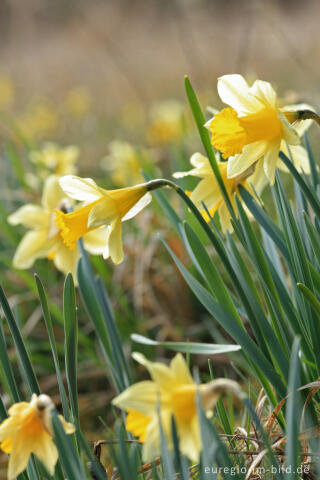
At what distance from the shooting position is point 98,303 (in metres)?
0.92

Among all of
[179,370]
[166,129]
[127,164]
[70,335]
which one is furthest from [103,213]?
[166,129]

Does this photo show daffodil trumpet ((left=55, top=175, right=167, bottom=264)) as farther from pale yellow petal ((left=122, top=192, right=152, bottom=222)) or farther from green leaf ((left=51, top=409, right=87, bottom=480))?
green leaf ((left=51, top=409, right=87, bottom=480))

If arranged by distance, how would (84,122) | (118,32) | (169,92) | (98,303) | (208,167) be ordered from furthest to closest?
1. (118,32)
2. (169,92)
3. (84,122)
4. (98,303)
5. (208,167)

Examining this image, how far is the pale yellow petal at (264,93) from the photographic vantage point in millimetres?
706

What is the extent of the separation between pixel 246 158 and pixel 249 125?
0.17ft

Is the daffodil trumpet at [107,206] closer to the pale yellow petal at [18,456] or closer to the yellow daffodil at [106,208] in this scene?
the yellow daffodil at [106,208]

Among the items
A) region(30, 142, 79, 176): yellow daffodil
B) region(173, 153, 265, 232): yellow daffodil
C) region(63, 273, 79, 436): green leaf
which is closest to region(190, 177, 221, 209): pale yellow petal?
region(173, 153, 265, 232): yellow daffodil

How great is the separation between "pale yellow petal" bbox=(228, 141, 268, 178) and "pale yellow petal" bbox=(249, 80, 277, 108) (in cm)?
5

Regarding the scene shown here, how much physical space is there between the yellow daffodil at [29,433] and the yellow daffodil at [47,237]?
1.68 feet

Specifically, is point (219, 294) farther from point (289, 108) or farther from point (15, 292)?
point (15, 292)

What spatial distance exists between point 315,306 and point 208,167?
0.26 meters

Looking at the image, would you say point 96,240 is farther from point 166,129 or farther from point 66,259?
point 166,129

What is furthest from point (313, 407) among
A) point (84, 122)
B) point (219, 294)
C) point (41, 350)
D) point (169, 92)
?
point (169, 92)

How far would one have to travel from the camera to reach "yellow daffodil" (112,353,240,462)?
1.61 feet
